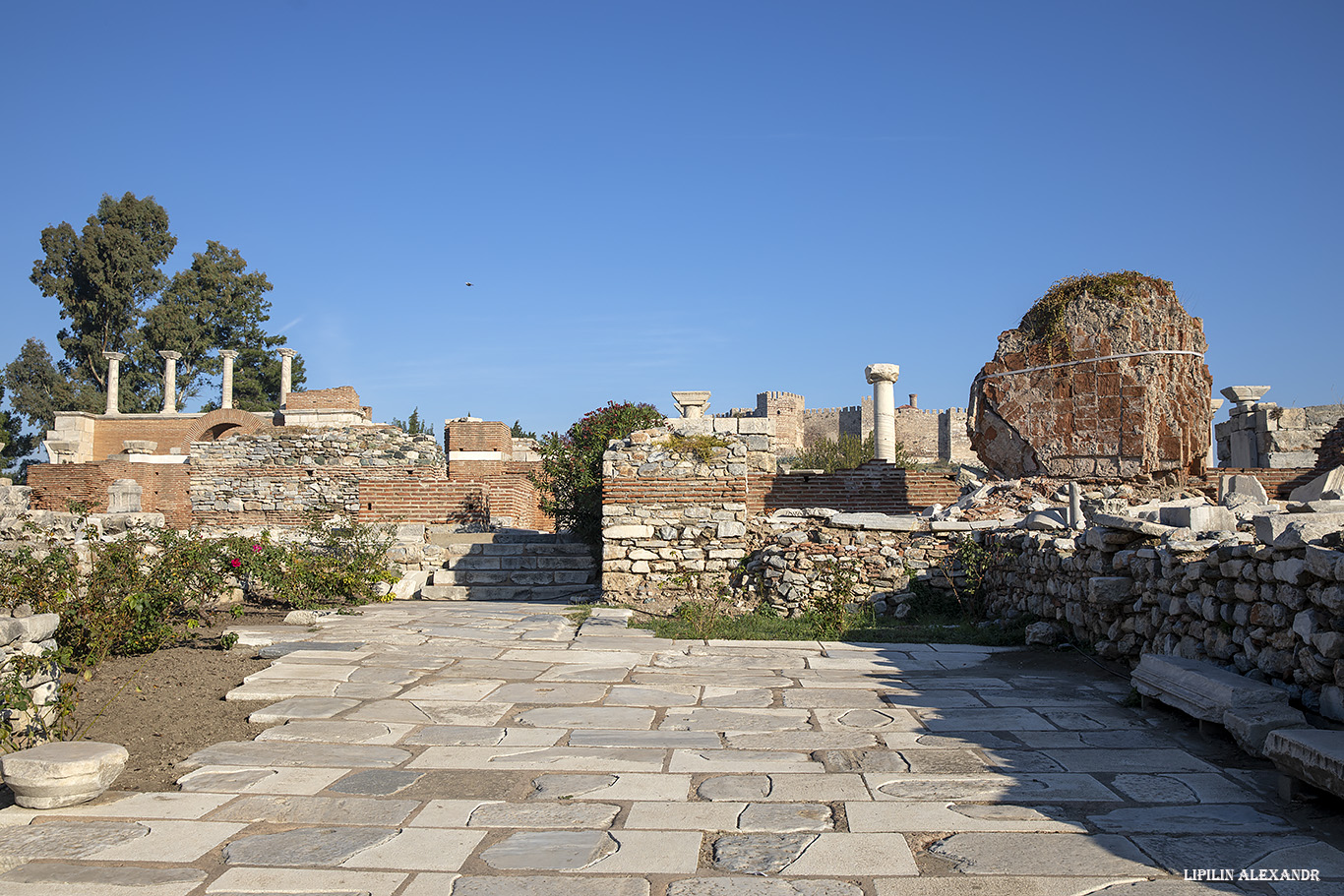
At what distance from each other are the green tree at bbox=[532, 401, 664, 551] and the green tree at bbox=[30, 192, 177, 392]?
28802mm

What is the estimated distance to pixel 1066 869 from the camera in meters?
2.62

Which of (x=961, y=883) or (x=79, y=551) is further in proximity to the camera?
(x=79, y=551)

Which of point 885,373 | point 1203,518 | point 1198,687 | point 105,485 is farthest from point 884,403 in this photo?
point 105,485

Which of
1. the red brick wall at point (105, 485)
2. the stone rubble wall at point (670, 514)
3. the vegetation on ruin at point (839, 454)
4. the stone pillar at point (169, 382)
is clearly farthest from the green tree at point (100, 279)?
the stone rubble wall at point (670, 514)

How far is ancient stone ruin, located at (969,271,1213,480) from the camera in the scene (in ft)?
29.5

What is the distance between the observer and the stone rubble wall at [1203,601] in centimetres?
361

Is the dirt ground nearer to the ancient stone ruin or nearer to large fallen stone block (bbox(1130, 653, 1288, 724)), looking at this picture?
large fallen stone block (bbox(1130, 653, 1288, 724))

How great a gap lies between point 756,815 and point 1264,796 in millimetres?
1917

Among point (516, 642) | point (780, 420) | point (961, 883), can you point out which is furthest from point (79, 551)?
point (780, 420)

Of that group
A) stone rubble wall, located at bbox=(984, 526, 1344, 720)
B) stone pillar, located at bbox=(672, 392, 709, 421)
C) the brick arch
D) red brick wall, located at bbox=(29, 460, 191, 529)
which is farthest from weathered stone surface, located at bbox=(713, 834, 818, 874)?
the brick arch

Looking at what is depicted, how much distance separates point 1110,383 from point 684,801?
760cm

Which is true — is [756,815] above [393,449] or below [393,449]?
below

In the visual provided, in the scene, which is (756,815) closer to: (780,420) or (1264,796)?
(1264,796)

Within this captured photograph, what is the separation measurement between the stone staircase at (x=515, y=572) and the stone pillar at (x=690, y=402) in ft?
7.94
